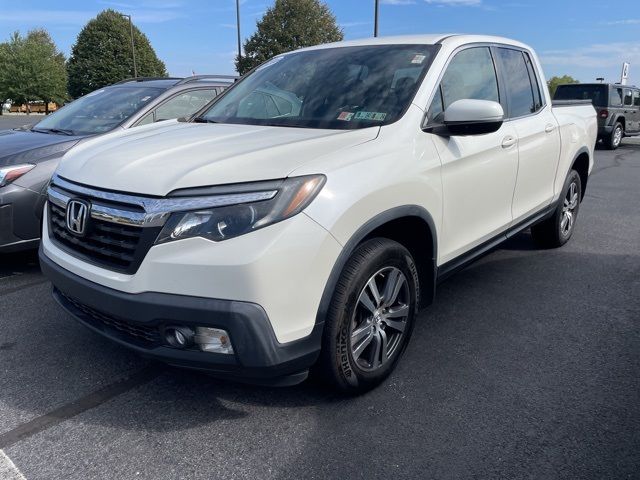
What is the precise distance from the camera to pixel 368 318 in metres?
2.62

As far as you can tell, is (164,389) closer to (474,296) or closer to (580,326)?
(474,296)

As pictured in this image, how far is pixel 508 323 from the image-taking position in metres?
3.60

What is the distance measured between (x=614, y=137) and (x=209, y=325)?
17.3 metres

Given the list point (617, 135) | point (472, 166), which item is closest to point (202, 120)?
point (472, 166)

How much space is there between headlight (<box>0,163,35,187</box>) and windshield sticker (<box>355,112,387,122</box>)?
8.85ft

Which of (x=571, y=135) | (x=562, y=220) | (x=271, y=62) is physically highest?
(x=271, y=62)

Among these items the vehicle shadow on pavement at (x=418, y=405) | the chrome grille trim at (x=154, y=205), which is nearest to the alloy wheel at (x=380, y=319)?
the vehicle shadow on pavement at (x=418, y=405)

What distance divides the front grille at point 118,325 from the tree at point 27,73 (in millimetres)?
67784

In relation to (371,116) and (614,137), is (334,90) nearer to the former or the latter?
(371,116)

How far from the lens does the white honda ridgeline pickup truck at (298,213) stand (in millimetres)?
2105

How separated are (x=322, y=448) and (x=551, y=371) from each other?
1.43 meters

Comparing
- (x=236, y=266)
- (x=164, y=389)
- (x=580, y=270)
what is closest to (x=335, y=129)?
(x=236, y=266)

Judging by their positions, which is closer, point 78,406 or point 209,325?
point 209,325

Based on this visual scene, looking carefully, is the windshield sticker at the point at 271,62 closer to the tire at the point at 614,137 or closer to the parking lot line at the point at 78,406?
the parking lot line at the point at 78,406
